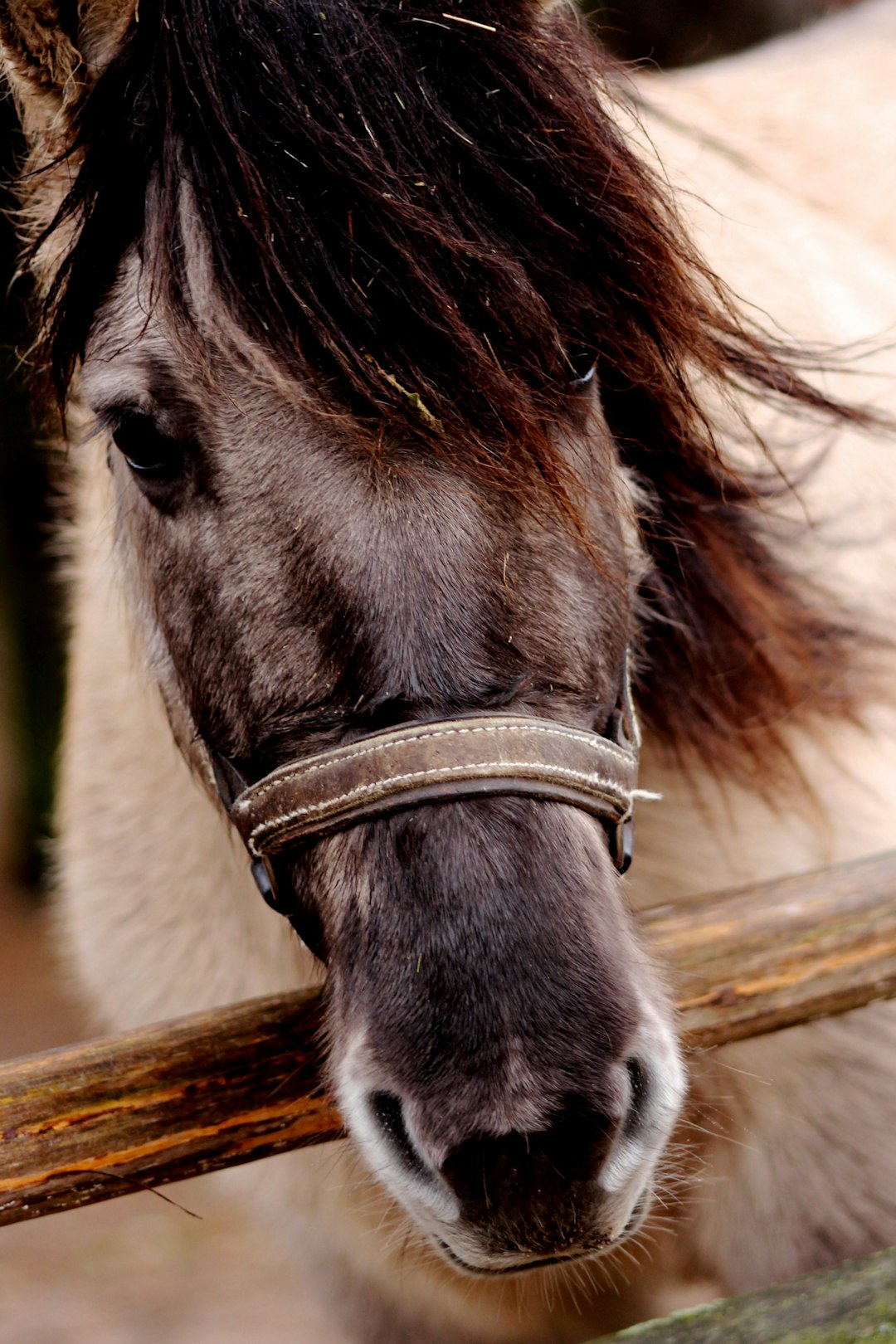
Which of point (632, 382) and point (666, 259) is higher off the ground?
point (666, 259)

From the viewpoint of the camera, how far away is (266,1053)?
1565 millimetres

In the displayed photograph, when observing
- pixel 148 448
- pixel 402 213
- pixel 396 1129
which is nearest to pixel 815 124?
pixel 402 213

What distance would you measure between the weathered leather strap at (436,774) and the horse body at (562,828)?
44 millimetres

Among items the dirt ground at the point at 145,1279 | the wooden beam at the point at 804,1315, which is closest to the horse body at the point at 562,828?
the wooden beam at the point at 804,1315

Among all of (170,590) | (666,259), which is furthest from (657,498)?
(170,590)

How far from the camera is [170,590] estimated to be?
1.70 m

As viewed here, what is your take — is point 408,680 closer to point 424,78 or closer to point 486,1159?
point 486,1159

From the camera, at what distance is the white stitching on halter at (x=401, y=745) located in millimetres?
1367

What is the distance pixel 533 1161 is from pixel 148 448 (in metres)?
0.98

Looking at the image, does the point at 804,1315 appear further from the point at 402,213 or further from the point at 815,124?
the point at 815,124

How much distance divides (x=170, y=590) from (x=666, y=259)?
2.58 ft

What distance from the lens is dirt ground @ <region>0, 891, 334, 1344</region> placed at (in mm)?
4207

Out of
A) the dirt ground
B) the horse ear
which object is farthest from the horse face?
the dirt ground

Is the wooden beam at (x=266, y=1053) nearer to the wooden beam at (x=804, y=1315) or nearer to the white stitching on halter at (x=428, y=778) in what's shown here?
the white stitching on halter at (x=428, y=778)
